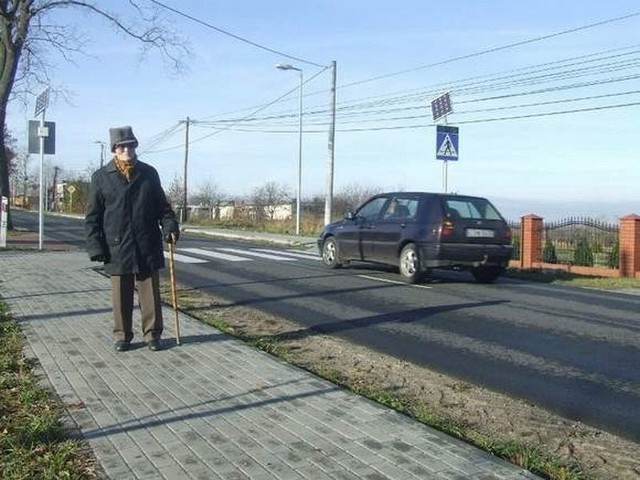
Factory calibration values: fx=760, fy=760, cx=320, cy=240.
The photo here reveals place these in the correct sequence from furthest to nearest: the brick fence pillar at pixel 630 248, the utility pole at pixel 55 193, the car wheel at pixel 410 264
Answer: the utility pole at pixel 55 193 → the brick fence pillar at pixel 630 248 → the car wheel at pixel 410 264

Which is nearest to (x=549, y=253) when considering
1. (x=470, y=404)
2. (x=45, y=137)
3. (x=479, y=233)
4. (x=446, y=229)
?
(x=479, y=233)

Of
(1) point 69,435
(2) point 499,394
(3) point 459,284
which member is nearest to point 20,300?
(1) point 69,435

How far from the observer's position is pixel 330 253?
16.4 meters

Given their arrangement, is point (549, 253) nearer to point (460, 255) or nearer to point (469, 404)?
point (460, 255)

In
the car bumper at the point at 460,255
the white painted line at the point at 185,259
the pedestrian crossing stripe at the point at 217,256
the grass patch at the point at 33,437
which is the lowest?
the grass patch at the point at 33,437

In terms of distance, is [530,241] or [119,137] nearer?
[119,137]

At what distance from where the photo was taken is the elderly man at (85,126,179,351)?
654 centimetres

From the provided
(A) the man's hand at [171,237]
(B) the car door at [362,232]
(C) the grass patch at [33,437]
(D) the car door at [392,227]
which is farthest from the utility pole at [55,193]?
(C) the grass patch at [33,437]

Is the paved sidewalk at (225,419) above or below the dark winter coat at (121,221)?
below

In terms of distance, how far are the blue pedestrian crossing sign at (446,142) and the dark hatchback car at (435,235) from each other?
3.76 m

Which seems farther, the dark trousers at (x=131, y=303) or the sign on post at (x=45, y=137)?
the sign on post at (x=45, y=137)

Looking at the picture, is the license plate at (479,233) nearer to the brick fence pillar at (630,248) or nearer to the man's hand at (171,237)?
the brick fence pillar at (630,248)

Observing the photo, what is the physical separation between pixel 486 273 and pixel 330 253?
11.8ft

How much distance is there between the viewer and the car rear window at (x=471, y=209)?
13734mm
